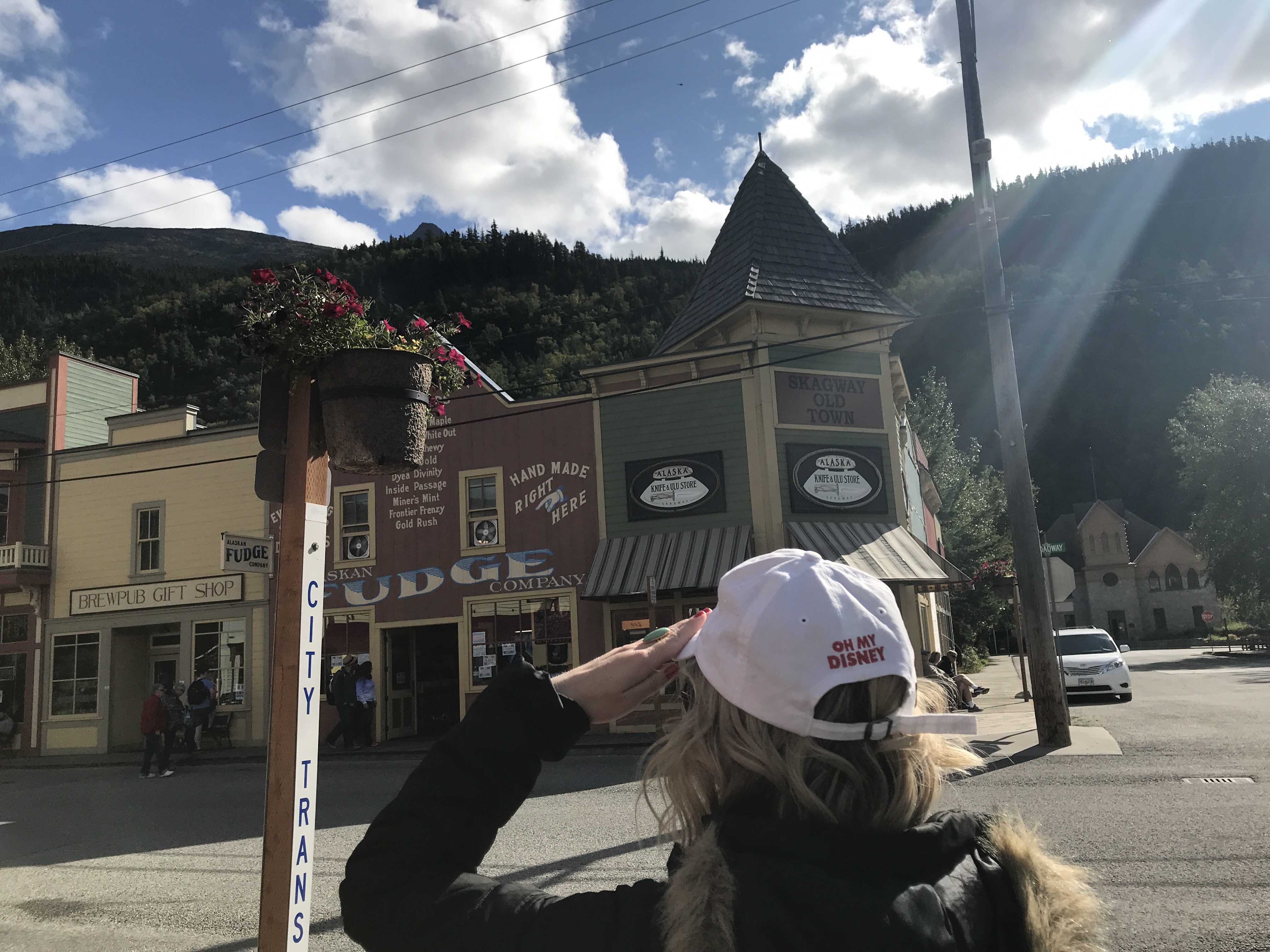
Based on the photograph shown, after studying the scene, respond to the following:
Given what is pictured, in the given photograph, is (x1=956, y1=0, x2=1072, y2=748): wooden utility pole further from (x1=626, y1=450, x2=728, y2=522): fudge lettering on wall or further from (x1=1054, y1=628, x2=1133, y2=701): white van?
(x1=1054, y1=628, x2=1133, y2=701): white van

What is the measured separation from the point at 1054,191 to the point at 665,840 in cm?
17443

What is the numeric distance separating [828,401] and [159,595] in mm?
16620

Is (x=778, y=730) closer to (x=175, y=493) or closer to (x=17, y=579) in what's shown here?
(x=175, y=493)

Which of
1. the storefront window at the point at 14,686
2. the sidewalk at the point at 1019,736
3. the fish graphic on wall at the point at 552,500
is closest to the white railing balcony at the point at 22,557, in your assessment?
the storefront window at the point at 14,686

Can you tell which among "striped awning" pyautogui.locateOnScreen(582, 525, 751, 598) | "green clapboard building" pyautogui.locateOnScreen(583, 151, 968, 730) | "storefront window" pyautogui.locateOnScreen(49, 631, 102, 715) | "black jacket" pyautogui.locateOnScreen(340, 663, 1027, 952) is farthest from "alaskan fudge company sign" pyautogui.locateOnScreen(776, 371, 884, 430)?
"storefront window" pyautogui.locateOnScreen(49, 631, 102, 715)

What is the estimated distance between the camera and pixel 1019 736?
47.6 ft

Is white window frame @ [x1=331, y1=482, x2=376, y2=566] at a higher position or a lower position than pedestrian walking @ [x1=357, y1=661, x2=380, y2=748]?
higher

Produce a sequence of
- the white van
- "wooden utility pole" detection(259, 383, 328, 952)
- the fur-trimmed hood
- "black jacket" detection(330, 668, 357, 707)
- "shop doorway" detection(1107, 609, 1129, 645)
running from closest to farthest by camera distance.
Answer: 1. the fur-trimmed hood
2. "wooden utility pole" detection(259, 383, 328, 952)
3. "black jacket" detection(330, 668, 357, 707)
4. the white van
5. "shop doorway" detection(1107, 609, 1129, 645)

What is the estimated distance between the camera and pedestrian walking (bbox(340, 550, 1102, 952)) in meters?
1.21

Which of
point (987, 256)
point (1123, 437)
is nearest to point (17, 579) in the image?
point (987, 256)

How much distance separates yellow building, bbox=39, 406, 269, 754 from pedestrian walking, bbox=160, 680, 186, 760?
3.70 metres

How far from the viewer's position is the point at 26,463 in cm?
2473

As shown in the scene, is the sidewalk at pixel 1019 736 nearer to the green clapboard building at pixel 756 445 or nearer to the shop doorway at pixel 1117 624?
the green clapboard building at pixel 756 445

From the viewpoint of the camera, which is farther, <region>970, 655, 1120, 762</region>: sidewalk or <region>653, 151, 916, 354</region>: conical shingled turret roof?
<region>653, 151, 916, 354</region>: conical shingled turret roof
